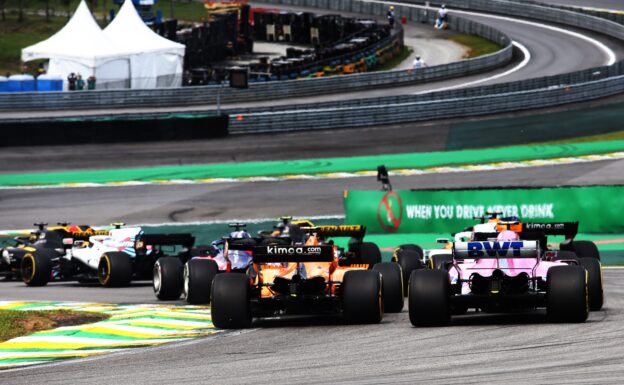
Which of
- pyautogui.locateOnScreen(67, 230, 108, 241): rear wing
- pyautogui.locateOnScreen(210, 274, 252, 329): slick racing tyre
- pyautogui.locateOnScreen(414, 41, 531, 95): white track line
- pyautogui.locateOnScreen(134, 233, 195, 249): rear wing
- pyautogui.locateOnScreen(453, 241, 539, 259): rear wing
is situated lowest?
pyautogui.locateOnScreen(414, 41, 531, 95): white track line

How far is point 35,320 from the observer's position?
1862 cm

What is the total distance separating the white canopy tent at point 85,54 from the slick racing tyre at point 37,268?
115ft

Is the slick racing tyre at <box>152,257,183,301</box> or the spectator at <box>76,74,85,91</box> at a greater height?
the slick racing tyre at <box>152,257,183,301</box>

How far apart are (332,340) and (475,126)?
3360cm

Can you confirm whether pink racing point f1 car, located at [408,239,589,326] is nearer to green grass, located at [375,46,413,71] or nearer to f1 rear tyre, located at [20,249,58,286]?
f1 rear tyre, located at [20,249,58,286]

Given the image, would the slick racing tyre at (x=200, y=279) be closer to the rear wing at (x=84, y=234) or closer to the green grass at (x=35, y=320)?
the green grass at (x=35, y=320)

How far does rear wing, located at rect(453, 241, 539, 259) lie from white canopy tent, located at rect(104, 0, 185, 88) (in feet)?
152

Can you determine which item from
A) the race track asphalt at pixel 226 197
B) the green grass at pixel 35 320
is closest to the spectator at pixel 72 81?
the race track asphalt at pixel 226 197

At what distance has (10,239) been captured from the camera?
36.4m

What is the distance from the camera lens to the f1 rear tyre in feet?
92.1

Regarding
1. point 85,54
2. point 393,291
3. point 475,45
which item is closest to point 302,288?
point 393,291

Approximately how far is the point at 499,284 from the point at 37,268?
13.4 meters

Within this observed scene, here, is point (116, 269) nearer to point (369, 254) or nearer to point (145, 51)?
point (369, 254)

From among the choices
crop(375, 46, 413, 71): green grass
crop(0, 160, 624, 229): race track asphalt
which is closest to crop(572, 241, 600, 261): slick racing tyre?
crop(0, 160, 624, 229): race track asphalt
